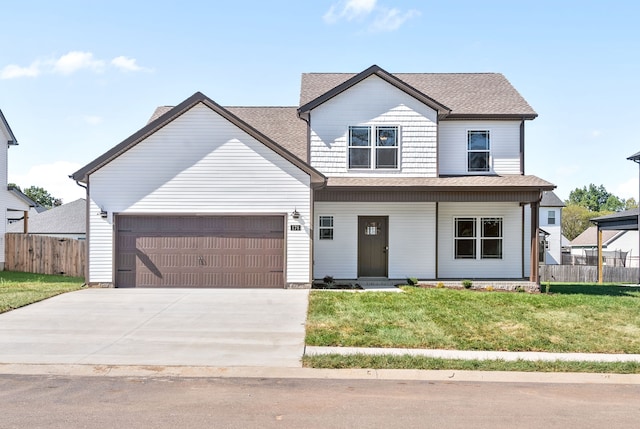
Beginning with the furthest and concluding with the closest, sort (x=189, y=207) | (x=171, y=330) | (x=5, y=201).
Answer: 1. (x=5, y=201)
2. (x=189, y=207)
3. (x=171, y=330)

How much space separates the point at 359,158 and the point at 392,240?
3047mm

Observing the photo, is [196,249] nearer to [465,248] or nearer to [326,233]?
[326,233]

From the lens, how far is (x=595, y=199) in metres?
122

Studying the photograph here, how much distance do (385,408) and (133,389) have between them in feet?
10.6

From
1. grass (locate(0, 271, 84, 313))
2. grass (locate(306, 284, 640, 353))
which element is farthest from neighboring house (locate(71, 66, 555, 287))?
grass (locate(306, 284, 640, 353))

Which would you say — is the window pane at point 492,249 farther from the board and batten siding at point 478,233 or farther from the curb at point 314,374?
the curb at point 314,374

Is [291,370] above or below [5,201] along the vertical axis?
below

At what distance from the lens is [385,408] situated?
6.54 m

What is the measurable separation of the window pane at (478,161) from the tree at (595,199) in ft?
363

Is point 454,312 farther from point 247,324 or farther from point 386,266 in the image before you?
point 386,266

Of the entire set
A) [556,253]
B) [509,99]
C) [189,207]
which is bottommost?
[556,253]

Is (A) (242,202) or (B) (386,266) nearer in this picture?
(A) (242,202)

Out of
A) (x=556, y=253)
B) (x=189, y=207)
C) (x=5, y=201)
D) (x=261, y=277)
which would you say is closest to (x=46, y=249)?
(x=5, y=201)

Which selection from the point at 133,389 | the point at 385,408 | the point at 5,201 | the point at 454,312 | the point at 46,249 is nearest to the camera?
the point at 385,408
